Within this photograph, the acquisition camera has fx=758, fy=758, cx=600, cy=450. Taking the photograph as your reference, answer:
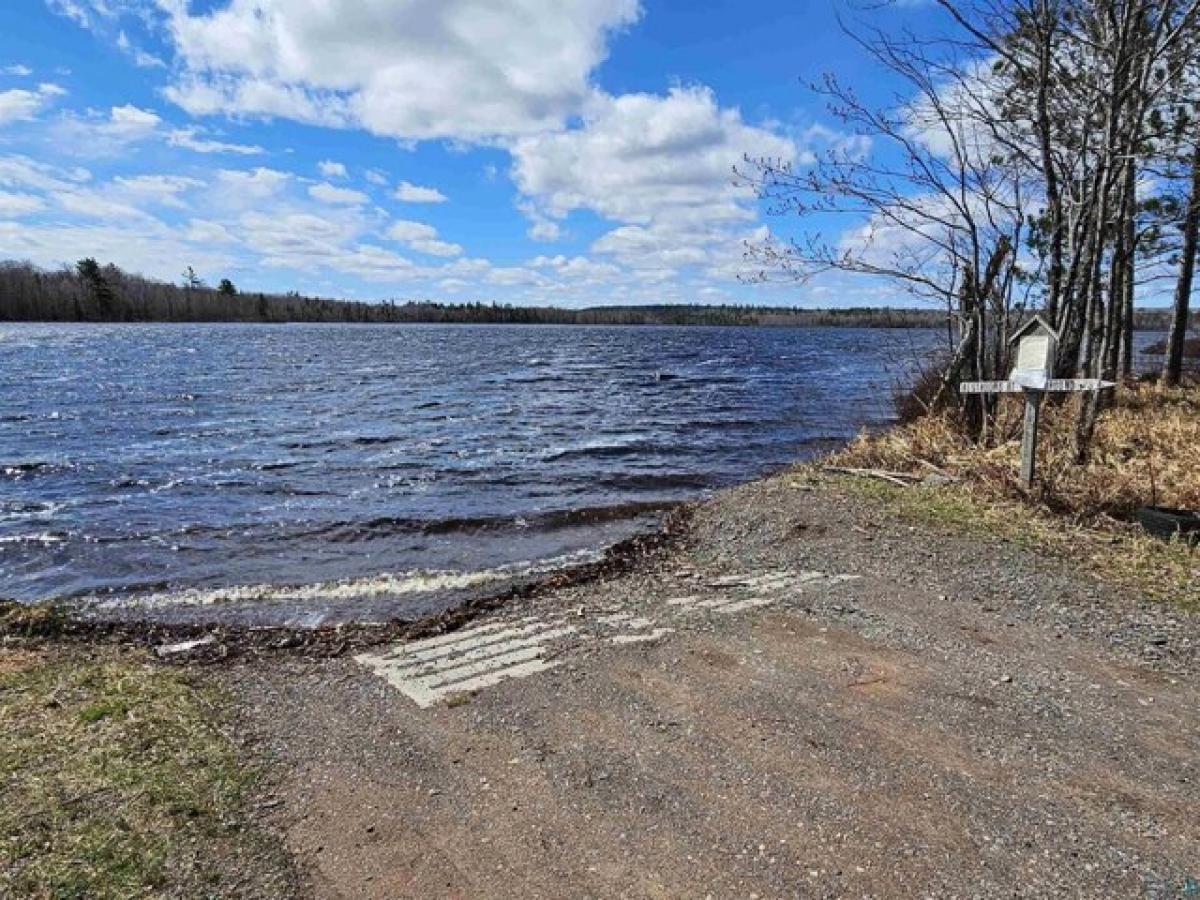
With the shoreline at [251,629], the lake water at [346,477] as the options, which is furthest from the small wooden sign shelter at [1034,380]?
the lake water at [346,477]

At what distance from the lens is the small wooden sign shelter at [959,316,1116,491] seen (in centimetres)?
707

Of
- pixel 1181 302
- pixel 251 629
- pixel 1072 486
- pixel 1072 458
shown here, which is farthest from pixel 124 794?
pixel 1181 302

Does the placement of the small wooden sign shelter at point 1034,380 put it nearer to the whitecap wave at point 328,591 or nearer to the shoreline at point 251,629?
the shoreline at point 251,629

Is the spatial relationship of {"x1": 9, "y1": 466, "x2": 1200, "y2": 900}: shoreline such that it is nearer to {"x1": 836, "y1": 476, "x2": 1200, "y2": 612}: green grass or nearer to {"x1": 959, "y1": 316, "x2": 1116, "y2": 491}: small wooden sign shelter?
{"x1": 836, "y1": 476, "x2": 1200, "y2": 612}: green grass

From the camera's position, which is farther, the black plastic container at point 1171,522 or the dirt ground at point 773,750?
the black plastic container at point 1171,522

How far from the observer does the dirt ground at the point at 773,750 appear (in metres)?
2.78

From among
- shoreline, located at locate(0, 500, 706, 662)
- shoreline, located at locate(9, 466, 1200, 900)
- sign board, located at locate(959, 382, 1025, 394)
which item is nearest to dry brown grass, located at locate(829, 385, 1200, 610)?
shoreline, located at locate(9, 466, 1200, 900)

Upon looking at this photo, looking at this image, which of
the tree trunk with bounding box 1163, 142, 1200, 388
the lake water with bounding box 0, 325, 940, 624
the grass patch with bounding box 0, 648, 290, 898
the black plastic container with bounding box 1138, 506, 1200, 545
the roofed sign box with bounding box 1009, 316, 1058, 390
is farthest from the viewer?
the tree trunk with bounding box 1163, 142, 1200, 388

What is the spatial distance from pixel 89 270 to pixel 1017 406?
121293 millimetres

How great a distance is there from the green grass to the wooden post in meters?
0.33

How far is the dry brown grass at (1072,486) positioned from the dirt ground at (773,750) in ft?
2.05

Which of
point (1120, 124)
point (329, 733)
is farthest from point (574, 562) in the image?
point (1120, 124)

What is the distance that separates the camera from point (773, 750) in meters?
3.52

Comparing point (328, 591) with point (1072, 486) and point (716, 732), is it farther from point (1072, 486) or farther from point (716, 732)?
point (1072, 486)
